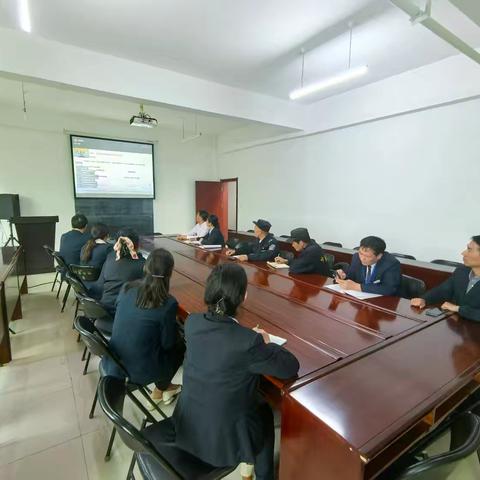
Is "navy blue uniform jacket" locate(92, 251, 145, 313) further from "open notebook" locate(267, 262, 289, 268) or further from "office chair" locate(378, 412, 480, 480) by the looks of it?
"office chair" locate(378, 412, 480, 480)

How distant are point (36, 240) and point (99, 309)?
11.1 ft

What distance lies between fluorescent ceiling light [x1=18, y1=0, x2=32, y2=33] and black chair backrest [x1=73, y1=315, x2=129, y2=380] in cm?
275

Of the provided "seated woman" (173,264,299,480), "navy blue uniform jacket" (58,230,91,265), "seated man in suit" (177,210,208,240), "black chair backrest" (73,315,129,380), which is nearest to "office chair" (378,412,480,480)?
"seated woman" (173,264,299,480)

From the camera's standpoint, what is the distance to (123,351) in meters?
1.61

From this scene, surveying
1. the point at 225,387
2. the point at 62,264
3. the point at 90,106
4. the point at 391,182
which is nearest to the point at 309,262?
the point at 225,387

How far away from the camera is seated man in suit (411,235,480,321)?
5.72ft

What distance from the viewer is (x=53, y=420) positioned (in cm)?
189

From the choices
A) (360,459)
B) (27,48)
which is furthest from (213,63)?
(360,459)

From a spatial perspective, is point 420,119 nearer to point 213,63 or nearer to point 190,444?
point 213,63

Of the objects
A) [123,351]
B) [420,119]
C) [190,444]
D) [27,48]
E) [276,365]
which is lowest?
[190,444]

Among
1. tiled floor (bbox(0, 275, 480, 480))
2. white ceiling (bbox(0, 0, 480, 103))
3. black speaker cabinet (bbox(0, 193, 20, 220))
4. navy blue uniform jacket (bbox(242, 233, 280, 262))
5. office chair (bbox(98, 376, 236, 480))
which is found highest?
white ceiling (bbox(0, 0, 480, 103))

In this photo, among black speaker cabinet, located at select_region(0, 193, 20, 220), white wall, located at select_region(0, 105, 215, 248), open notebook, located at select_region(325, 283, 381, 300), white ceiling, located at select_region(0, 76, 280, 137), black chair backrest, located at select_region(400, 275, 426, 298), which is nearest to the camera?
open notebook, located at select_region(325, 283, 381, 300)

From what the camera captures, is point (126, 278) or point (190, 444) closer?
point (190, 444)

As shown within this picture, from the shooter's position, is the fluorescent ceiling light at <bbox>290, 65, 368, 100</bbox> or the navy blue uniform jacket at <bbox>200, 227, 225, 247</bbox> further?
the navy blue uniform jacket at <bbox>200, 227, 225, 247</bbox>
